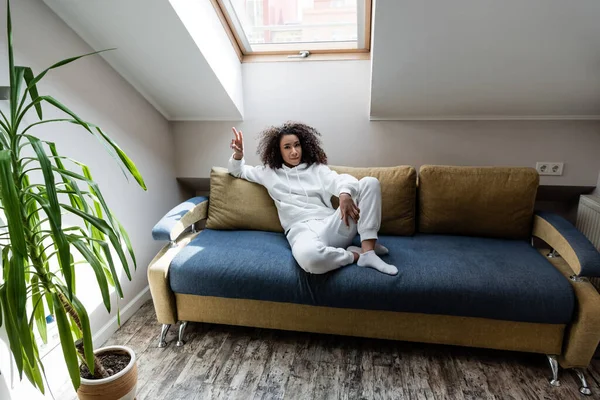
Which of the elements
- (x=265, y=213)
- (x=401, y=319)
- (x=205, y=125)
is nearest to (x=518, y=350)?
(x=401, y=319)

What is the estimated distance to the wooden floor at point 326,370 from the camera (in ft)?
4.72

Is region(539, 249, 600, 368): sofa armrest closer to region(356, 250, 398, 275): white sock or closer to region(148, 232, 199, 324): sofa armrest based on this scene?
region(356, 250, 398, 275): white sock

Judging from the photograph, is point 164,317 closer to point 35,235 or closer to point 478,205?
point 35,235

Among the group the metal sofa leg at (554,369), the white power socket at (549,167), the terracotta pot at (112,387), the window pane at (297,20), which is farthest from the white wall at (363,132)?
the terracotta pot at (112,387)

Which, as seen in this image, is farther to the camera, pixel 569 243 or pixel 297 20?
pixel 297 20

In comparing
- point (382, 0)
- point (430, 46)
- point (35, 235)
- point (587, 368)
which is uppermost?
point (382, 0)

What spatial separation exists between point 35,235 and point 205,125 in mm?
1496

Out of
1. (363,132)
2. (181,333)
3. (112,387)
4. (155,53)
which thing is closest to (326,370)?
(181,333)

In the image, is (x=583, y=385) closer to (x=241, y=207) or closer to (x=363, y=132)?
(x=363, y=132)

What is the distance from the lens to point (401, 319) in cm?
156

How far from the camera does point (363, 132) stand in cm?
228

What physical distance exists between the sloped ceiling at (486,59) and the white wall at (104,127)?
1.41 metres

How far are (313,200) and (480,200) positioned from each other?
0.92 metres

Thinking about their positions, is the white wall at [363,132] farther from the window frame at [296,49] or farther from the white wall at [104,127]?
the white wall at [104,127]
